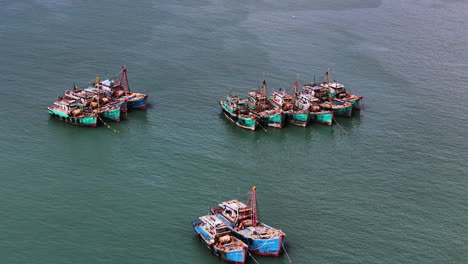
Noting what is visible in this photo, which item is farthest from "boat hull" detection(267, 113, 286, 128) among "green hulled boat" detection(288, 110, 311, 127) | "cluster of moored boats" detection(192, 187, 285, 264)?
"cluster of moored boats" detection(192, 187, 285, 264)

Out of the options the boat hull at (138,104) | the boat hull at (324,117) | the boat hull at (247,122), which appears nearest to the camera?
the boat hull at (247,122)

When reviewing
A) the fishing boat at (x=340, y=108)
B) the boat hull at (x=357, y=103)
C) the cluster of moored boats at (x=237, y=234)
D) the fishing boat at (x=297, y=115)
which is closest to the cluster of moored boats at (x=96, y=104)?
the fishing boat at (x=297, y=115)

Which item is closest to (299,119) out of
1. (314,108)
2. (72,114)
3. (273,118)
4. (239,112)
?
(314,108)

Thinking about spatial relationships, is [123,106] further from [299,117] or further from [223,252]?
[223,252]

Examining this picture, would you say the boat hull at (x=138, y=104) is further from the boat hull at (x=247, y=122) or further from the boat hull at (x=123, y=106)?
→ the boat hull at (x=247, y=122)

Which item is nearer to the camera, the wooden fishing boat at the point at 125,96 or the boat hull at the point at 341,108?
the wooden fishing boat at the point at 125,96

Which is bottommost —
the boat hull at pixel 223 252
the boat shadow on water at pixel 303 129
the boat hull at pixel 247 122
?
the boat hull at pixel 223 252
